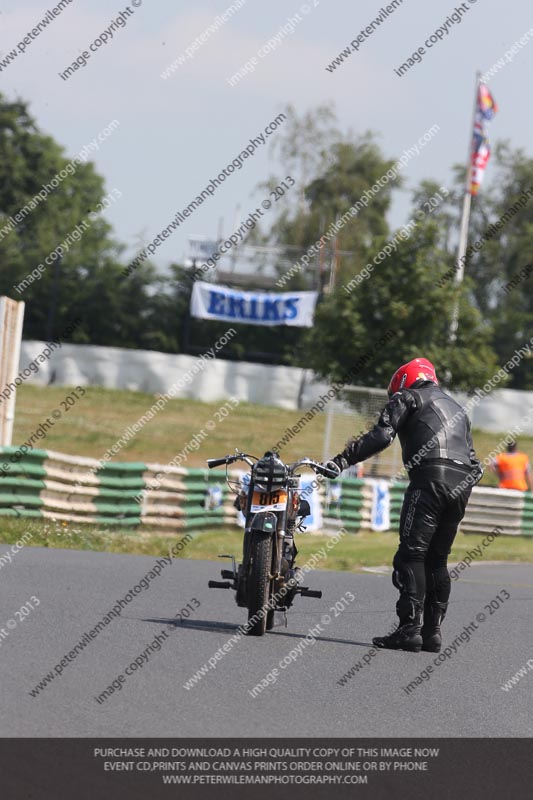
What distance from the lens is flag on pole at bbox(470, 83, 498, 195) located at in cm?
3447

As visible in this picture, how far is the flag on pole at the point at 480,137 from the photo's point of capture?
113ft

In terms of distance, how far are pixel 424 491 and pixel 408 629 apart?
849 mm

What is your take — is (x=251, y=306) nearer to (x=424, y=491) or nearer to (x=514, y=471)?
(x=514, y=471)

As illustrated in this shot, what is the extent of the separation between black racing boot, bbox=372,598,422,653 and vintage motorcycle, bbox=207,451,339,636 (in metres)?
0.67

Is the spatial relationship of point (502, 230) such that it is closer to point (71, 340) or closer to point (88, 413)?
point (71, 340)

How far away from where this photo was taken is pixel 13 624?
8000mm

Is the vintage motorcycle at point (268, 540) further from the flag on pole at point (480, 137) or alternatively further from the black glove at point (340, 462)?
the flag on pole at point (480, 137)

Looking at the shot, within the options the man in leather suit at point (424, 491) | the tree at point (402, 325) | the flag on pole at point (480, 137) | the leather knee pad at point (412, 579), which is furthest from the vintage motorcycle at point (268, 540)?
the flag on pole at point (480, 137)

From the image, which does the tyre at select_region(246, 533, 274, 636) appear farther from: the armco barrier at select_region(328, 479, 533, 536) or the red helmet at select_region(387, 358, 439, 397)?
the armco barrier at select_region(328, 479, 533, 536)

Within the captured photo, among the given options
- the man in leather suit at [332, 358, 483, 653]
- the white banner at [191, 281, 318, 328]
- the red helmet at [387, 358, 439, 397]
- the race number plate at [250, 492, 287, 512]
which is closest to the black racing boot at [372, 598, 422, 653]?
the man in leather suit at [332, 358, 483, 653]

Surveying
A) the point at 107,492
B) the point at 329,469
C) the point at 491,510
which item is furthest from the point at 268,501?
the point at 491,510

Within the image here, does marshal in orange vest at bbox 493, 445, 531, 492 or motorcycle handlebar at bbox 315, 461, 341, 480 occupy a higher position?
marshal in orange vest at bbox 493, 445, 531, 492

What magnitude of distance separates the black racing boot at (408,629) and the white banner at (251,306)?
37.8 meters
